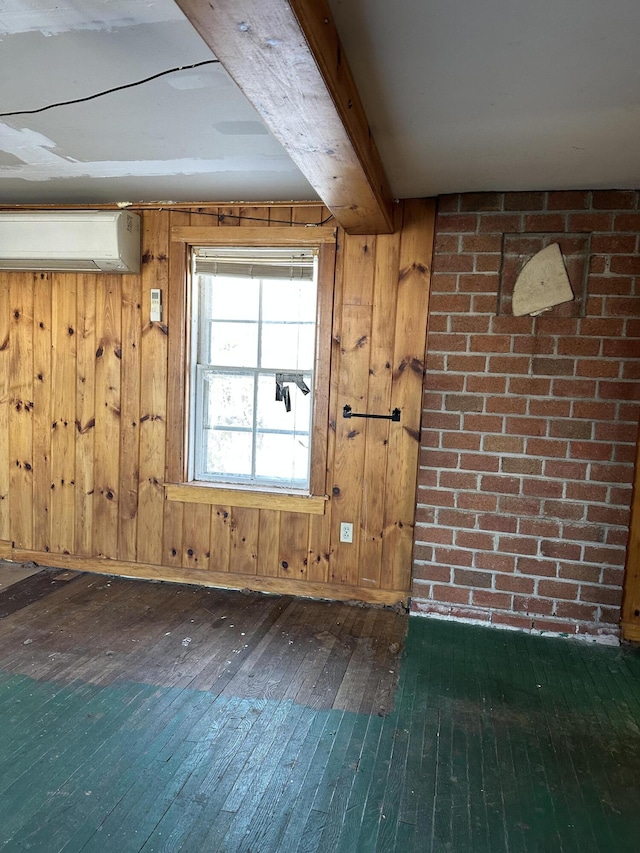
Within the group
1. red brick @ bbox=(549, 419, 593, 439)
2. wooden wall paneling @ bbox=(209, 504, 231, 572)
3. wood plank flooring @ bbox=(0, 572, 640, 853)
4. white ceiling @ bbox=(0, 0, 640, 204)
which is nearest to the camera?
white ceiling @ bbox=(0, 0, 640, 204)

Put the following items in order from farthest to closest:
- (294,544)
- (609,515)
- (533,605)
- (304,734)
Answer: (294,544), (533,605), (609,515), (304,734)

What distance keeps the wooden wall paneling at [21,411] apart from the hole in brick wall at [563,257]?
2944 millimetres

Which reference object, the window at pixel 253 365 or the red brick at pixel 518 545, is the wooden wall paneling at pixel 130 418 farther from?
the red brick at pixel 518 545

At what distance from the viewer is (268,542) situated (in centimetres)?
342

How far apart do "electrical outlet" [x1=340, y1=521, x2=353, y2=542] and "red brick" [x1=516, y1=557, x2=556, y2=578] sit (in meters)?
0.94

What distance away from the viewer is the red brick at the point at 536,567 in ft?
9.83

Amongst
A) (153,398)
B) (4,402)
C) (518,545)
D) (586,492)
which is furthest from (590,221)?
(4,402)

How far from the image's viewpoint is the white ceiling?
1521 mm

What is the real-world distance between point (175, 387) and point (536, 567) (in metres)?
2.35

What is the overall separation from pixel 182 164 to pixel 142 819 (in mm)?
2700

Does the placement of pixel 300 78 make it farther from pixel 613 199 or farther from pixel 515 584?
pixel 515 584

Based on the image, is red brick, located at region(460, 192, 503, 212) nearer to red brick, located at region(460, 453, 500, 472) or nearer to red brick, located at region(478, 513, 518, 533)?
red brick, located at region(460, 453, 500, 472)

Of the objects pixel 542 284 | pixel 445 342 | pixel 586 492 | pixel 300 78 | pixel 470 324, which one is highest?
pixel 300 78

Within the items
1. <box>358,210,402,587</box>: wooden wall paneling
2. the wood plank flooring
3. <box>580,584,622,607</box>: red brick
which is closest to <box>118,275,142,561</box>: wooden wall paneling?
the wood plank flooring
